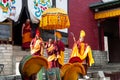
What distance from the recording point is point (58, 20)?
32.1ft

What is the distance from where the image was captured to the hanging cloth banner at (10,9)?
12766 millimetres

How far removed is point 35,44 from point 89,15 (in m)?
7.52

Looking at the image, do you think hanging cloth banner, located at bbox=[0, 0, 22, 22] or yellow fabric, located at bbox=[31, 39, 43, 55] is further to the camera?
hanging cloth banner, located at bbox=[0, 0, 22, 22]

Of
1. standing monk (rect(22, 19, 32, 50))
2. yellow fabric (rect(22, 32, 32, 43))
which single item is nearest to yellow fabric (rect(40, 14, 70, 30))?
standing monk (rect(22, 19, 32, 50))

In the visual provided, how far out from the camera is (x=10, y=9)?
13.0m

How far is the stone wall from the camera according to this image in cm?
1320

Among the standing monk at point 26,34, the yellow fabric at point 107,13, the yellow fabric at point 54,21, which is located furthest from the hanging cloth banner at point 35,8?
the yellow fabric at point 107,13

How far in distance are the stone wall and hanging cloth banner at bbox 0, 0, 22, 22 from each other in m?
1.08

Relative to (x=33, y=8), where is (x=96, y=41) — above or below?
below

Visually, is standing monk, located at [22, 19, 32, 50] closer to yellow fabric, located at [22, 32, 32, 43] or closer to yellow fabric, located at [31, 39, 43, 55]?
yellow fabric, located at [22, 32, 32, 43]

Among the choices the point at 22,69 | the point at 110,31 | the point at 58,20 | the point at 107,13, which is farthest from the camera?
the point at 110,31

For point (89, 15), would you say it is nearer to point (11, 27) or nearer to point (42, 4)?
point (42, 4)

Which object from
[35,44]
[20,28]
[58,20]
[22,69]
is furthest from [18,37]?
[22,69]

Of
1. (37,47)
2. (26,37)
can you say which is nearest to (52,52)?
(37,47)
